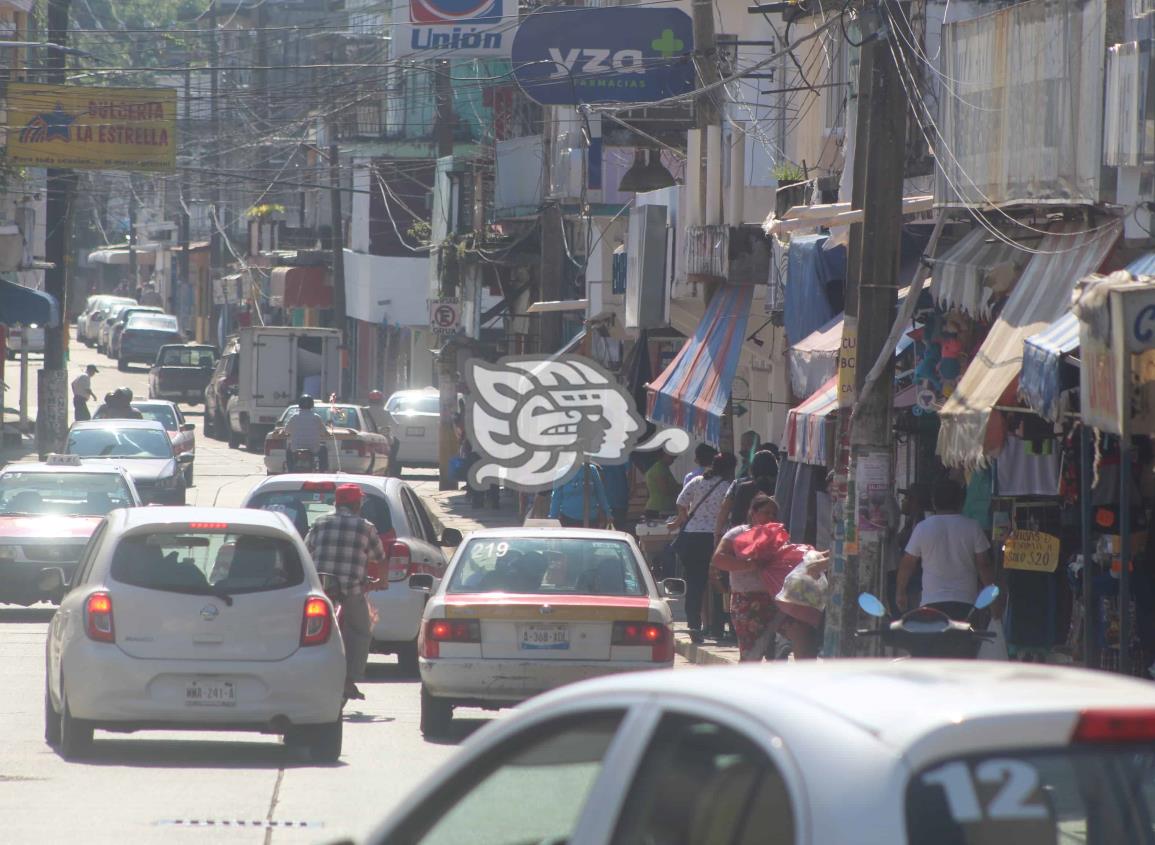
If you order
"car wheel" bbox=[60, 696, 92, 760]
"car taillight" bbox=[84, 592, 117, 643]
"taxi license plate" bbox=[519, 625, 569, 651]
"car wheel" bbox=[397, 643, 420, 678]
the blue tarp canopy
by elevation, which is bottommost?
"car wheel" bbox=[397, 643, 420, 678]

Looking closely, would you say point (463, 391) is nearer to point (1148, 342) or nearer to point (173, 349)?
point (173, 349)

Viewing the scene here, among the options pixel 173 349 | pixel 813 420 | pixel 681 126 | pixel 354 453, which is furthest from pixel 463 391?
pixel 813 420

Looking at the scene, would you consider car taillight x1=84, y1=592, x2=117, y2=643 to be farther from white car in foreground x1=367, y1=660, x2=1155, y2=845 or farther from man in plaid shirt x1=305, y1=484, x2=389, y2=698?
white car in foreground x1=367, y1=660, x2=1155, y2=845

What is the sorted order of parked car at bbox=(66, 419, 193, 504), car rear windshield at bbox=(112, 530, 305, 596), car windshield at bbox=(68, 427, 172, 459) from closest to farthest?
1. car rear windshield at bbox=(112, 530, 305, 596)
2. parked car at bbox=(66, 419, 193, 504)
3. car windshield at bbox=(68, 427, 172, 459)

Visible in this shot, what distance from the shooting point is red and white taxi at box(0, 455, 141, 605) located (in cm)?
1862

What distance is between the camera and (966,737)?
9.93 feet

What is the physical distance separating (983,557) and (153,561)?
16.8 ft

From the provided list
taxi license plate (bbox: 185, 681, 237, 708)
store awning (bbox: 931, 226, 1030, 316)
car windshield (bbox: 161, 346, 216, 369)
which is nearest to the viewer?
taxi license plate (bbox: 185, 681, 237, 708)

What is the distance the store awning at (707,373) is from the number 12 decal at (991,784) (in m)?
16.0

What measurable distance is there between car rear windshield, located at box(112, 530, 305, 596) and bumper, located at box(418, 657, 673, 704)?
4.58 ft

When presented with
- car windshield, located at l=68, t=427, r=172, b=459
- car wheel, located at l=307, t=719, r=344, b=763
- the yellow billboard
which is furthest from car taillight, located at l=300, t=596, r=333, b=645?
the yellow billboard

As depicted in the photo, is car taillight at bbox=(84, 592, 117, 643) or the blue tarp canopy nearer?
the blue tarp canopy

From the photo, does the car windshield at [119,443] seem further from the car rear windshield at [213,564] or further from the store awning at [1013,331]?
the store awning at [1013,331]

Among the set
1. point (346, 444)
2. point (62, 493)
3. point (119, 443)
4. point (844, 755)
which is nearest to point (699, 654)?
point (62, 493)
